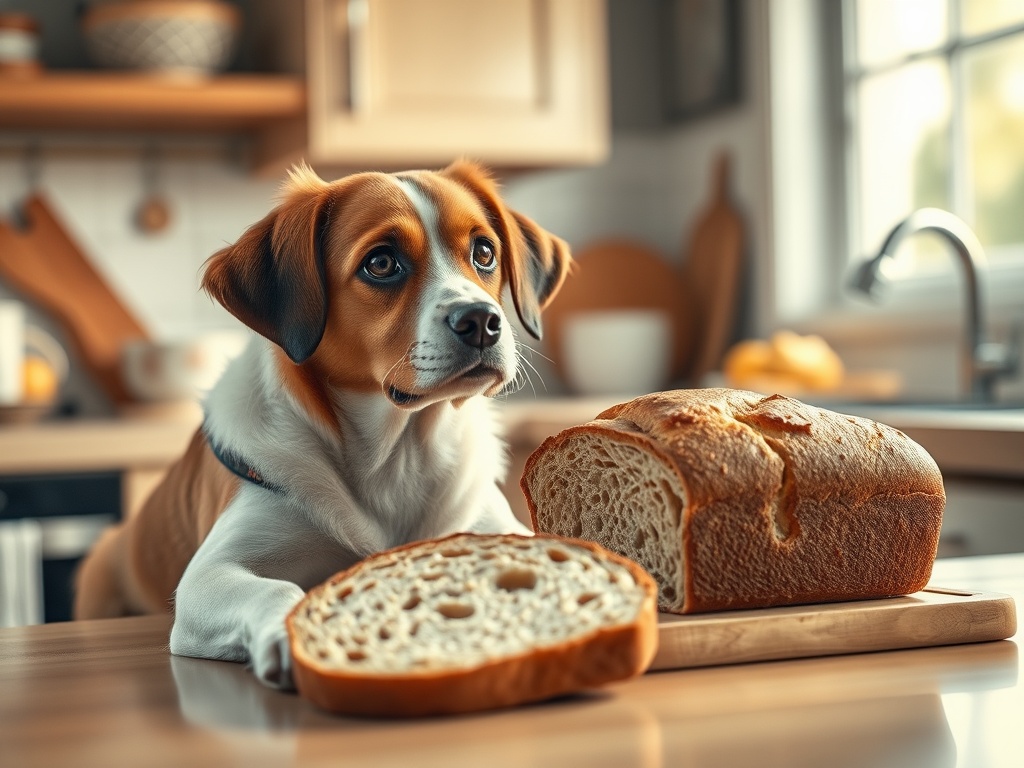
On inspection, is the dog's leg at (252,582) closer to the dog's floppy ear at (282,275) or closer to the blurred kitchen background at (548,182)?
the dog's floppy ear at (282,275)

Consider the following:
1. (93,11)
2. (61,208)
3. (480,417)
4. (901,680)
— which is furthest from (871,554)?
(61,208)

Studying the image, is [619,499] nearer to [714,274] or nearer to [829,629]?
[829,629]

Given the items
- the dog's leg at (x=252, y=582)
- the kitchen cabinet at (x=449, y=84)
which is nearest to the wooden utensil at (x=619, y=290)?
the kitchen cabinet at (x=449, y=84)

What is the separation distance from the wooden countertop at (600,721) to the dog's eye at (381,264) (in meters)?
0.45

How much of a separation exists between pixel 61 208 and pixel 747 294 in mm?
1939

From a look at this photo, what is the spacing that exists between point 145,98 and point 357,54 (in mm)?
515

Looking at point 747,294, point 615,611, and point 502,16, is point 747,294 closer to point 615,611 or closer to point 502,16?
point 502,16

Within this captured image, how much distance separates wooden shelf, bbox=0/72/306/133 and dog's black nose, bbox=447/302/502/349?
2127 millimetres

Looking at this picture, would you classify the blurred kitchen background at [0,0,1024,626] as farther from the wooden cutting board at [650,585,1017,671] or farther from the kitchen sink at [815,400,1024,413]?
the wooden cutting board at [650,585,1017,671]

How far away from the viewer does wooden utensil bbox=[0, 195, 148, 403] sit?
3.33m

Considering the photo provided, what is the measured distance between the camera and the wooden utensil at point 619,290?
3.78 metres

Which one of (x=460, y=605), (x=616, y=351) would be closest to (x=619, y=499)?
(x=460, y=605)

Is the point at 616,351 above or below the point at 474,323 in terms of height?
below

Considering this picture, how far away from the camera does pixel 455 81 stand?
318cm
